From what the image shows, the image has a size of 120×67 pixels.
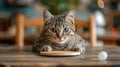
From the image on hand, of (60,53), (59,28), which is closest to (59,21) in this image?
(59,28)

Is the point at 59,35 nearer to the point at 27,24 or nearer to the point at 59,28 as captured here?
the point at 59,28

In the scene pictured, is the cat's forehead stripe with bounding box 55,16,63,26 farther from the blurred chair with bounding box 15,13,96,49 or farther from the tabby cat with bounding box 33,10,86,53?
the blurred chair with bounding box 15,13,96,49

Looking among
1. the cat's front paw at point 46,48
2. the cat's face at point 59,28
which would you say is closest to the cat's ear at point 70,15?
the cat's face at point 59,28

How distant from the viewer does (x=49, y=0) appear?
2.68 m

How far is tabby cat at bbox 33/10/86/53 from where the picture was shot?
1.36 metres

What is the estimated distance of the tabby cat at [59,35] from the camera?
4.48 ft

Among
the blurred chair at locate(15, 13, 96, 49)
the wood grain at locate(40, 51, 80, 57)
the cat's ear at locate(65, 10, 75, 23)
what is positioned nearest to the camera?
the wood grain at locate(40, 51, 80, 57)

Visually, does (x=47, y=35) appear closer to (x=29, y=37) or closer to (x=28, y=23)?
(x=28, y=23)

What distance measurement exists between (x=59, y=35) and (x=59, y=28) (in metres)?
0.04

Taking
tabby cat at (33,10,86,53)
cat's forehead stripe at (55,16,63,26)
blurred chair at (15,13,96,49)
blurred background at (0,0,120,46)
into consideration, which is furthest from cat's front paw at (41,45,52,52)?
blurred background at (0,0,120,46)

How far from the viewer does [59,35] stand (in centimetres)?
134

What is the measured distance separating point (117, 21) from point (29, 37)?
71.1 inches

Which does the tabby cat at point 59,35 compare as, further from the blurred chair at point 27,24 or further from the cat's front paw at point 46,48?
the blurred chair at point 27,24

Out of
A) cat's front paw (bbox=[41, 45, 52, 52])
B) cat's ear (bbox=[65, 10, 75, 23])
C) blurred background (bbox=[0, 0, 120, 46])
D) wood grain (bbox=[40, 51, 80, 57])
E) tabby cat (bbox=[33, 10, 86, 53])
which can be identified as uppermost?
blurred background (bbox=[0, 0, 120, 46])
